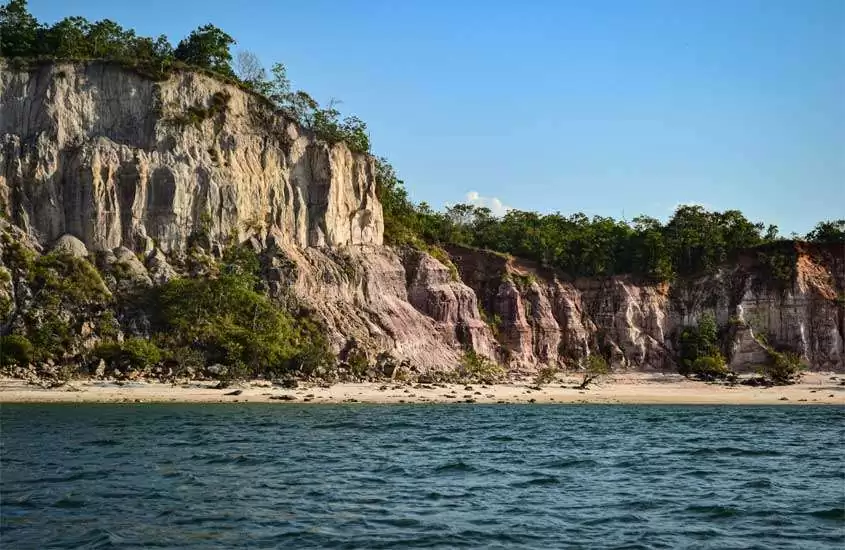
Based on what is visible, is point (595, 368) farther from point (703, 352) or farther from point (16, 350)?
point (16, 350)

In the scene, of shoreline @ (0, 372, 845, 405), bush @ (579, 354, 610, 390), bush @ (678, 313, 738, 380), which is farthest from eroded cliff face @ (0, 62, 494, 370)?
bush @ (678, 313, 738, 380)

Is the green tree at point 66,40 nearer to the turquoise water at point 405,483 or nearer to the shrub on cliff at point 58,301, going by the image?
the shrub on cliff at point 58,301

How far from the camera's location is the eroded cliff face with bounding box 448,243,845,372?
8819cm

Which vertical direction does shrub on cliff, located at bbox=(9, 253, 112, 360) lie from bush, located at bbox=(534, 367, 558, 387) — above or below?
above

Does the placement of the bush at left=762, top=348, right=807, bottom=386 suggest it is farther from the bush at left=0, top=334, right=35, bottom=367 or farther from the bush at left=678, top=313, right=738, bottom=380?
the bush at left=0, top=334, right=35, bottom=367

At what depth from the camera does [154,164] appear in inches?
2913

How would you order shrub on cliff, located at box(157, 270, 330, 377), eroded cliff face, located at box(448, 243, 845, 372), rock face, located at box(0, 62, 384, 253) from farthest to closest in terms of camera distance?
eroded cliff face, located at box(448, 243, 845, 372) < rock face, located at box(0, 62, 384, 253) < shrub on cliff, located at box(157, 270, 330, 377)

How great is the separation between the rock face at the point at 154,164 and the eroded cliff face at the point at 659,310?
55.0 ft

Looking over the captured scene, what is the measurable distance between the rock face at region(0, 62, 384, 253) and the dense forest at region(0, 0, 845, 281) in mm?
2901

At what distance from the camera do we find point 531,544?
18609 millimetres

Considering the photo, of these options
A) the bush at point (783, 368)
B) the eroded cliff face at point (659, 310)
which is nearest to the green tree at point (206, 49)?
the eroded cliff face at point (659, 310)

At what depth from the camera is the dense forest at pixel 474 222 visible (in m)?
80.9

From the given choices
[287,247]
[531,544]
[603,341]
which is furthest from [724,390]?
[531,544]

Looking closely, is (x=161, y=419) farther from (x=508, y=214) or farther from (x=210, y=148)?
(x=508, y=214)
